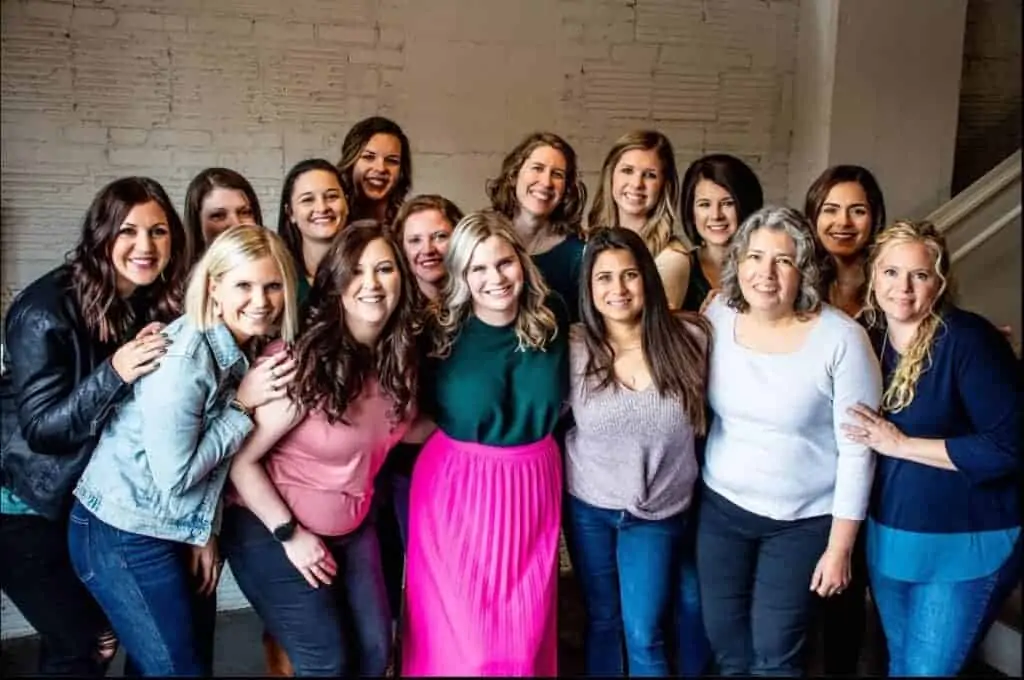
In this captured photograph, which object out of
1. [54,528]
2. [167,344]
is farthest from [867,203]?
[54,528]

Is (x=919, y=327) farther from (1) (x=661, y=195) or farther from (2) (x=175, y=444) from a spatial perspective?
(2) (x=175, y=444)

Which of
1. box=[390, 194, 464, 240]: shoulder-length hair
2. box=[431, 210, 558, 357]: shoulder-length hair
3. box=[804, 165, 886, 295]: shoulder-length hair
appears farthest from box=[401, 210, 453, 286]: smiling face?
box=[804, 165, 886, 295]: shoulder-length hair

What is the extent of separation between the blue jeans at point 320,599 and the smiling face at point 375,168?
2.64 ft

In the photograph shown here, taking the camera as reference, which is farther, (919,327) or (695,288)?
(695,288)

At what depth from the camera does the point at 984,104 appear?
2895 millimetres

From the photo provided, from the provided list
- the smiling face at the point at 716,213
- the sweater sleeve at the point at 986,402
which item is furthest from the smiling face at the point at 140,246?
the sweater sleeve at the point at 986,402

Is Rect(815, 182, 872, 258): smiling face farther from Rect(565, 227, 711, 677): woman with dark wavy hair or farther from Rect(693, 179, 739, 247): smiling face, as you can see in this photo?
Rect(565, 227, 711, 677): woman with dark wavy hair

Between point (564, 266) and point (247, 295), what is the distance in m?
0.75

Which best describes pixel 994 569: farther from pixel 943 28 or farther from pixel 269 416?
pixel 943 28

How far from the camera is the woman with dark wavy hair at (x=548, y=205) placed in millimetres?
2105

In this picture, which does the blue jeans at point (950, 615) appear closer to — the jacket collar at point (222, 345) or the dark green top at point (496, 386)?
the dark green top at point (496, 386)

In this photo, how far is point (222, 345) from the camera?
1608mm

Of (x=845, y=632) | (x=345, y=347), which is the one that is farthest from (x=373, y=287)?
(x=845, y=632)

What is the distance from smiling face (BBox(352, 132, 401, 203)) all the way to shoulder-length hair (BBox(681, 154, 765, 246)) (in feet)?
2.25
